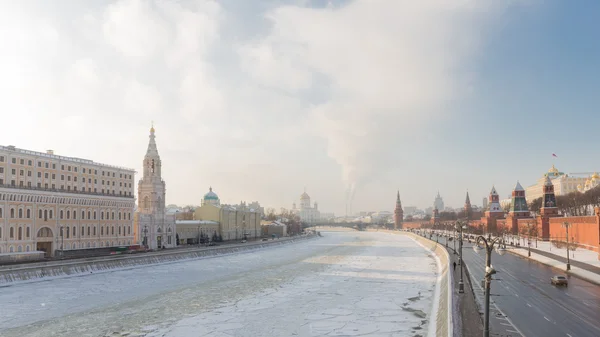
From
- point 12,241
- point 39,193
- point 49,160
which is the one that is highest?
point 49,160

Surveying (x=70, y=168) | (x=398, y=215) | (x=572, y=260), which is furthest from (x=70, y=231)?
(x=398, y=215)

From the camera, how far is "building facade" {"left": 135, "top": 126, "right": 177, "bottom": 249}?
224 ft

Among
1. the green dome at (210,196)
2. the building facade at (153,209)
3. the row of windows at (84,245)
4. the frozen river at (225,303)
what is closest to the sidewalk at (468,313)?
the frozen river at (225,303)

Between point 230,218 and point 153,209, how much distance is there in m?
26.6

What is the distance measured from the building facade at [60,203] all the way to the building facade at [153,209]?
184cm

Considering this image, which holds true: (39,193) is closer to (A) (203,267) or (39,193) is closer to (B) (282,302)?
(A) (203,267)

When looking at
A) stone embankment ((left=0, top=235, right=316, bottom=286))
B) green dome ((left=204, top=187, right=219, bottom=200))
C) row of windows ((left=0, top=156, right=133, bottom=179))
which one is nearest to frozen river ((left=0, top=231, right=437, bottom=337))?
stone embankment ((left=0, top=235, right=316, bottom=286))

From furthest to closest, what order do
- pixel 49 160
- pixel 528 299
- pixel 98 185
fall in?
pixel 98 185, pixel 49 160, pixel 528 299

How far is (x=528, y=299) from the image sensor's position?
2870cm

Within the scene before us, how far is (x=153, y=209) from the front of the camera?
6919 cm

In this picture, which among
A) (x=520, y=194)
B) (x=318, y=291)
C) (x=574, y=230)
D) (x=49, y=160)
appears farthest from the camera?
(x=520, y=194)

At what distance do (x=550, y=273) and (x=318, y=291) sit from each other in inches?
827

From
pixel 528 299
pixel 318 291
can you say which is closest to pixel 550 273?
pixel 528 299

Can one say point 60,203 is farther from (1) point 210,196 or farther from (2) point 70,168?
(1) point 210,196
